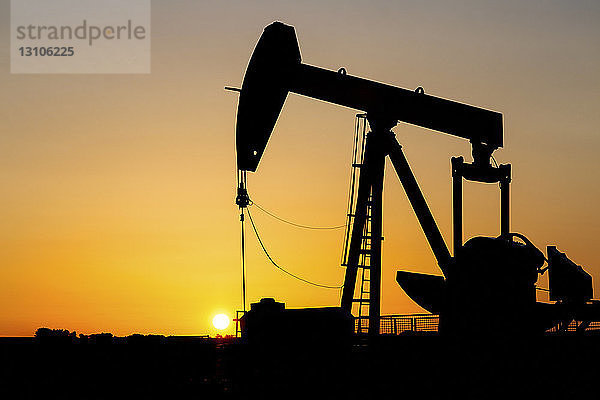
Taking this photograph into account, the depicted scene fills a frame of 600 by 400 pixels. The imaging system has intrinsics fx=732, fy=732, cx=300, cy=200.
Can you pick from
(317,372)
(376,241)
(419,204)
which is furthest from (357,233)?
(317,372)

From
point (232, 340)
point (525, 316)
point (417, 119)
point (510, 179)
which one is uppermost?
point (417, 119)

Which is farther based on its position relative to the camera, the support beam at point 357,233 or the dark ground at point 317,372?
the support beam at point 357,233

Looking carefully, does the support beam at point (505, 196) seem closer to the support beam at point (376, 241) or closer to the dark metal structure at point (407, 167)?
the dark metal structure at point (407, 167)

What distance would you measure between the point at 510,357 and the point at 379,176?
38.7 ft

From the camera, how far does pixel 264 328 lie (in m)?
16.1

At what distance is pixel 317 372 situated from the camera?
11711mm

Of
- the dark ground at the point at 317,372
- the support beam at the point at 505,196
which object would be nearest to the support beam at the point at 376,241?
the support beam at the point at 505,196

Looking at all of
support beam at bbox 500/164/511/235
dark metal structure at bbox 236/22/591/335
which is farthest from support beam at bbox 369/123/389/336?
support beam at bbox 500/164/511/235

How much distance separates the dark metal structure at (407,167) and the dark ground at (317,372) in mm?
683

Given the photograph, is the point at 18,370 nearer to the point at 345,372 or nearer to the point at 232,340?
the point at 345,372

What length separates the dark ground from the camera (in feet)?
31.5

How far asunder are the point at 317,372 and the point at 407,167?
33.2 ft

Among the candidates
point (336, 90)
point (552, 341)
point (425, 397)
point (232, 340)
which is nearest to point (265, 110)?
point (336, 90)

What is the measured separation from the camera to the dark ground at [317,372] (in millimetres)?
9602
